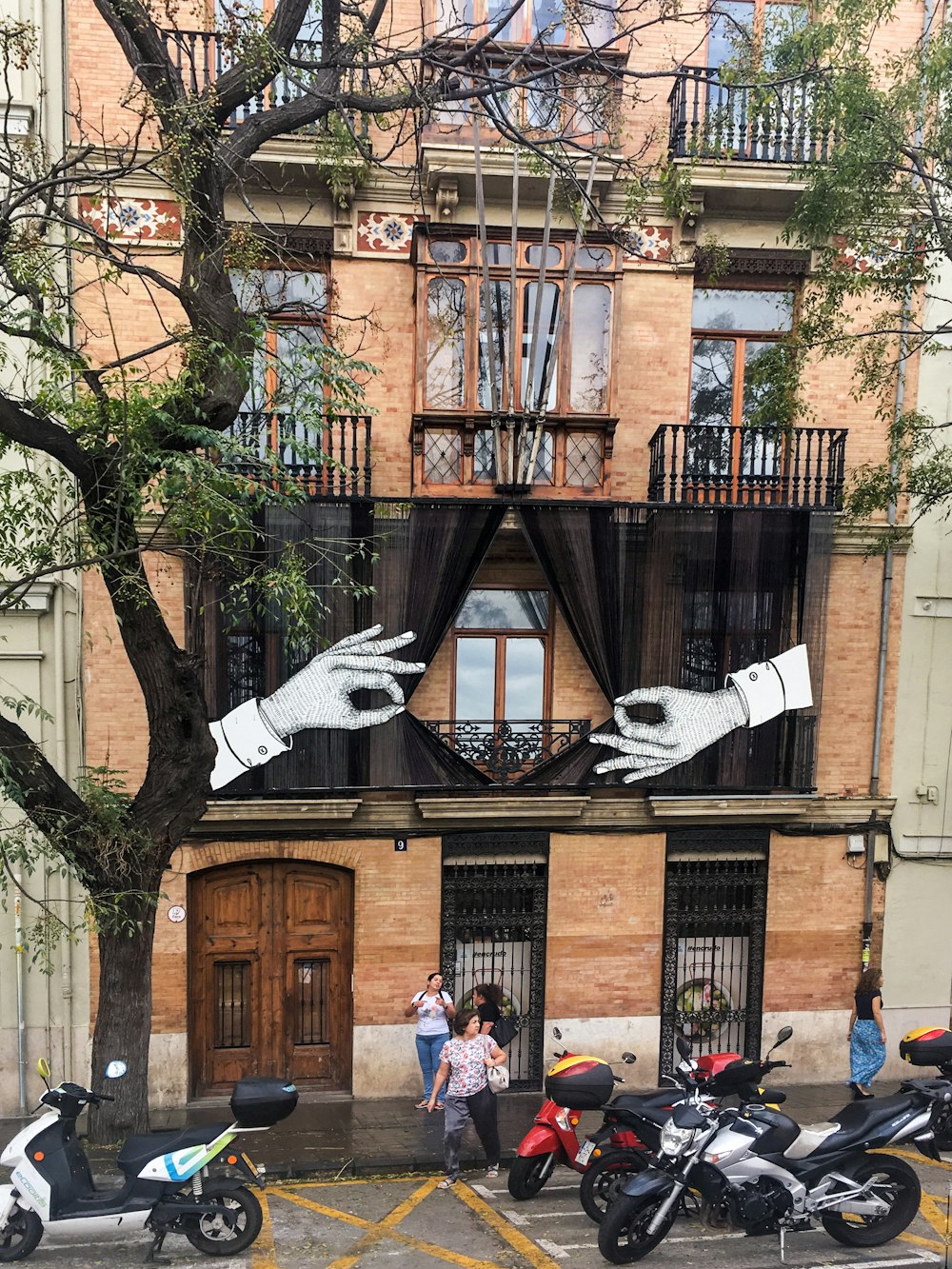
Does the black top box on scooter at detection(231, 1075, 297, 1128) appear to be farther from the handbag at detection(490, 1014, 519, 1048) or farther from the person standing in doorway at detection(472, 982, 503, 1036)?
the person standing in doorway at detection(472, 982, 503, 1036)

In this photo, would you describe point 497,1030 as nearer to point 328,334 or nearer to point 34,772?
point 34,772

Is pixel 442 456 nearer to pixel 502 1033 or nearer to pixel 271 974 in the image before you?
pixel 502 1033

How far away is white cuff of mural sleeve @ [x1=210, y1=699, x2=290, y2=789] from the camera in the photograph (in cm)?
1055

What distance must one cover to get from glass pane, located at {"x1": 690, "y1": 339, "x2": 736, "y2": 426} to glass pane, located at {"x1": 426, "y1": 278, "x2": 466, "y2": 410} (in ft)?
9.49

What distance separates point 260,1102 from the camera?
7.39 m

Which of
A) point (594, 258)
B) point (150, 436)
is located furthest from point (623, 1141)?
point (594, 258)

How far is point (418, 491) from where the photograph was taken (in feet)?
36.0

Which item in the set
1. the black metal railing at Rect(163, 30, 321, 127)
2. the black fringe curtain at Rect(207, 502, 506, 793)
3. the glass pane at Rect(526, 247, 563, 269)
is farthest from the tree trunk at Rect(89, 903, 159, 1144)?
the black metal railing at Rect(163, 30, 321, 127)

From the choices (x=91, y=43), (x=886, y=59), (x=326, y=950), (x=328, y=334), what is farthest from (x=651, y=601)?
(x=91, y=43)

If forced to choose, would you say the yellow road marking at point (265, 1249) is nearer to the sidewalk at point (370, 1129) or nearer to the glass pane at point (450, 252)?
the sidewalk at point (370, 1129)

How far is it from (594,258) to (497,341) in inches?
56.6

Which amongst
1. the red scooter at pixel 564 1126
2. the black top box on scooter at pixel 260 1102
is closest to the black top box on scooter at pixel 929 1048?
the red scooter at pixel 564 1126

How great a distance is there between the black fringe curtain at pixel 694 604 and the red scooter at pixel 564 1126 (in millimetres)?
3645

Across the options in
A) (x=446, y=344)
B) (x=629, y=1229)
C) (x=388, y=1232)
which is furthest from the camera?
(x=446, y=344)
